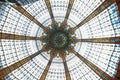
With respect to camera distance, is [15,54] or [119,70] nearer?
[119,70]

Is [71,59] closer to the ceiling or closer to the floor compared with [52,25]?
closer to the floor

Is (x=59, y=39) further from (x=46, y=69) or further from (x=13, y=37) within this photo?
(x=13, y=37)

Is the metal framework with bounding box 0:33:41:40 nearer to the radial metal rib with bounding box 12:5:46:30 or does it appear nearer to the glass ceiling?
the glass ceiling

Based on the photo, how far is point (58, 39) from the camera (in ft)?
151

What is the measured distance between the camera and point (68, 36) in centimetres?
4528

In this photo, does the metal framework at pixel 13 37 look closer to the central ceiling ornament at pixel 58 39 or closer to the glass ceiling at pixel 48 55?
the glass ceiling at pixel 48 55

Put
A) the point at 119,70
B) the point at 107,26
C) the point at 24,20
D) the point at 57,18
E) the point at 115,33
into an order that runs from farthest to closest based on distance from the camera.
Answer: the point at 57,18, the point at 24,20, the point at 107,26, the point at 115,33, the point at 119,70

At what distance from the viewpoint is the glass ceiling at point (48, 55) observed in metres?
39.7

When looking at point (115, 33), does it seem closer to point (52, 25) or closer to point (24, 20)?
point (52, 25)

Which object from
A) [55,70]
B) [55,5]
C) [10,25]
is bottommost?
[55,70]

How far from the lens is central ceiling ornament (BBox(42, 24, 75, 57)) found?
4509 cm

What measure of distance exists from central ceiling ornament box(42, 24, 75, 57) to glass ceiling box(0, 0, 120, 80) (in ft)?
3.89

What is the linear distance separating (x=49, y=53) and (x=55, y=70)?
3942mm

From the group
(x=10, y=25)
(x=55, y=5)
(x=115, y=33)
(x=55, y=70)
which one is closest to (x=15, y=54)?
(x=10, y=25)
